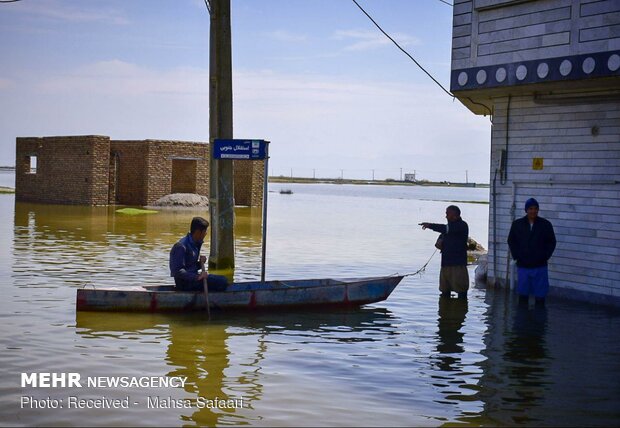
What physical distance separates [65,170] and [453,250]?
33275 millimetres

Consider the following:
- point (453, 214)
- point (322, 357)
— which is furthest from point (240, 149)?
point (322, 357)

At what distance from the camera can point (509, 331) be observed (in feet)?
41.0

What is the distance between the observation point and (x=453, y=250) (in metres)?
15.1

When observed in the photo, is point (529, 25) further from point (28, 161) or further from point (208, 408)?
point (28, 161)

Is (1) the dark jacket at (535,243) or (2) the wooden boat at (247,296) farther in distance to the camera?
(1) the dark jacket at (535,243)

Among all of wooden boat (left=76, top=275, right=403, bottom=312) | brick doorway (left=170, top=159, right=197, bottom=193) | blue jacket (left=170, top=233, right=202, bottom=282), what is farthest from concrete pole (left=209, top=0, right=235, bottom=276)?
brick doorway (left=170, top=159, right=197, bottom=193)

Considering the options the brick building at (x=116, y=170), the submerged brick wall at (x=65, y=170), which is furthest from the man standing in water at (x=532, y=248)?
the submerged brick wall at (x=65, y=170)

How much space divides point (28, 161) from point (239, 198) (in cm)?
1284

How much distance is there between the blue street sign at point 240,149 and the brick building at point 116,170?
26763 mm

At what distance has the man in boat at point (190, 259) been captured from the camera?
1240 cm

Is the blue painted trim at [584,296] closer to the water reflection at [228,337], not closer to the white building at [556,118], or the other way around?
the white building at [556,118]

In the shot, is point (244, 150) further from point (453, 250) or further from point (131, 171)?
point (131, 171)

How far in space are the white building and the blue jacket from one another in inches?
282

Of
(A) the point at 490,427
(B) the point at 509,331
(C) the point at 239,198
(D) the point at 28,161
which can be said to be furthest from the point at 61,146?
(A) the point at 490,427
